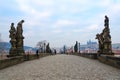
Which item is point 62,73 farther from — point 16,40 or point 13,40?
point 16,40

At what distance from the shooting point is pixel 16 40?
1230 inches

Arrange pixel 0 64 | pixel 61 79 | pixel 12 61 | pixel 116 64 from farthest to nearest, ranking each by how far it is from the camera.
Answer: pixel 12 61 < pixel 116 64 < pixel 0 64 < pixel 61 79

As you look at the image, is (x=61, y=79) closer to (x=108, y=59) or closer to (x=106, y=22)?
(x=108, y=59)

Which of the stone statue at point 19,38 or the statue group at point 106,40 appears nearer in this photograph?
the stone statue at point 19,38

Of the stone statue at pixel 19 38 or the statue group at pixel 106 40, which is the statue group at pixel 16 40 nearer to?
the stone statue at pixel 19 38

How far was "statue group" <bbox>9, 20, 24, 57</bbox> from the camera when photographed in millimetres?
29562

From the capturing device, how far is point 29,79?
12086mm

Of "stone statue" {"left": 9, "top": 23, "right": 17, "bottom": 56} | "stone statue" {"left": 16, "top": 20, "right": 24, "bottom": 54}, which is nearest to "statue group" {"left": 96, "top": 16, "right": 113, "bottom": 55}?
"stone statue" {"left": 16, "top": 20, "right": 24, "bottom": 54}

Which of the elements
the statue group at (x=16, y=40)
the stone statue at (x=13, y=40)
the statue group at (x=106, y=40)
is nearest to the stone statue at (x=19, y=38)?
the statue group at (x=16, y=40)

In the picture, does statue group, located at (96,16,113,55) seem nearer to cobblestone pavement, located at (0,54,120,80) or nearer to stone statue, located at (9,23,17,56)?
stone statue, located at (9,23,17,56)

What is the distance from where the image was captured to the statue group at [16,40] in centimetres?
2956

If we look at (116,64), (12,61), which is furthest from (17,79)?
(12,61)

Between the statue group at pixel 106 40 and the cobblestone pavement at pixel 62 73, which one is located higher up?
the statue group at pixel 106 40

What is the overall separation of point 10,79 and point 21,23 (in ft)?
66.2
